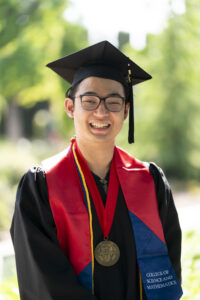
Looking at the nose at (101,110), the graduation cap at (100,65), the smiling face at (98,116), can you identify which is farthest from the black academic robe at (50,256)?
the graduation cap at (100,65)

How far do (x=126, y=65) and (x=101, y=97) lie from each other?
320 millimetres

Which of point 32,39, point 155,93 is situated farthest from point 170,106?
point 32,39

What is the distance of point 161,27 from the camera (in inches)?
368

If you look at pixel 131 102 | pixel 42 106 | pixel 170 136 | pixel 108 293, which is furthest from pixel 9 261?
pixel 42 106

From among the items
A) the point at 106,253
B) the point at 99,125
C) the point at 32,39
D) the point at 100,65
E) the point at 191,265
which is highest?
the point at 32,39

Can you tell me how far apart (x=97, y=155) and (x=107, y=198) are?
0.83ft

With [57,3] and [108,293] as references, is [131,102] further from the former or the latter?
[57,3]

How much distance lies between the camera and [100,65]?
1.96 m

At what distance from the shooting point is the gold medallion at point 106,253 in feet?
6.02

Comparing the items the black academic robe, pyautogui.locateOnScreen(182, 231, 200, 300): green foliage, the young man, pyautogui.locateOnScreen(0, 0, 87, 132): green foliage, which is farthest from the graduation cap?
pyautogui.locateOnScreen(0, 0, 87, 132): green foliage

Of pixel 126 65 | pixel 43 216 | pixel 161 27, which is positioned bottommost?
pixel 43 216

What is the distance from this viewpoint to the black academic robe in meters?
1.72

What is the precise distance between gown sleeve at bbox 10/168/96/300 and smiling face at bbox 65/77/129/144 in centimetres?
38

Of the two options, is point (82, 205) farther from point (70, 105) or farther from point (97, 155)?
point (70, 105)
